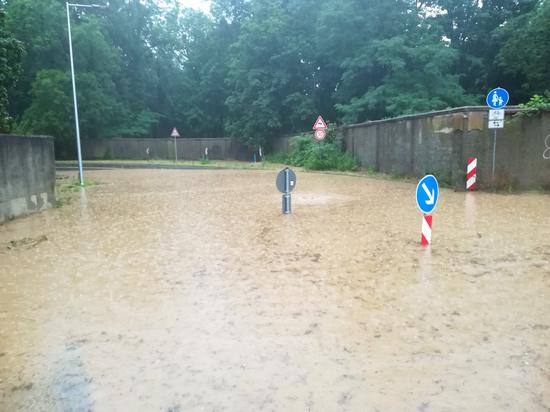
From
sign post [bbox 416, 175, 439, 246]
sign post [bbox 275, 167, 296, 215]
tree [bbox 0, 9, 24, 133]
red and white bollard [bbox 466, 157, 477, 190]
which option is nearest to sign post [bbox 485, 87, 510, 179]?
red and white bollard [bbox 466, 157, 477, 190]

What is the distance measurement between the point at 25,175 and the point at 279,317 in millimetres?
9429

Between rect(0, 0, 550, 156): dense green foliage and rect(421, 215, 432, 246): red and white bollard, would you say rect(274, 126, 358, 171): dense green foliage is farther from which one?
rect(421, 215, 432, 246): red and white bollard

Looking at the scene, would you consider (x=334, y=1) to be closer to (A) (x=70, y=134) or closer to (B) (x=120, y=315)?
(A) (x=70, y=134)

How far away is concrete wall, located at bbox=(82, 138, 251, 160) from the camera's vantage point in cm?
4928

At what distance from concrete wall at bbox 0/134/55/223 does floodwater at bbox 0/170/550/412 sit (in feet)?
4.95

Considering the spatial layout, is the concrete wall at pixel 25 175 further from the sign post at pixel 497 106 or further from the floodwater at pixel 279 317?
the sign post at pixel 497 106

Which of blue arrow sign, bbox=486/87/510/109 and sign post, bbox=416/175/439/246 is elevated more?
blue arrow sign, bbox=486/87/510/109

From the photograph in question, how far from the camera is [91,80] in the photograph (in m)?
44.0

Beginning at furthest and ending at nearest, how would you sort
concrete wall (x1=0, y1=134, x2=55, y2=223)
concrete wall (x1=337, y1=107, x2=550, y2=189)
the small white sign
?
concrete wall (x1=337, y1=107, x2=550, y2=189), the small white sign, concrete wall (x1=0, y1=134, x2=55, y2=223)

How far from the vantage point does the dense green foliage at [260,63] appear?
28.5 m

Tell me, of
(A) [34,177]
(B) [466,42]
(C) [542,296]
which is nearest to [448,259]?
(C) [542,296]

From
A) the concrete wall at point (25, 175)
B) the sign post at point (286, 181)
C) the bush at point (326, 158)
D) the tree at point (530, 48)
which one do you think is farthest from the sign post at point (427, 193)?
the tree at point (530, 48)

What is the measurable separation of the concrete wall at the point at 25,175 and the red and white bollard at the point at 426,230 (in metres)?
9.01

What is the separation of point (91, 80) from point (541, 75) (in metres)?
36.3
